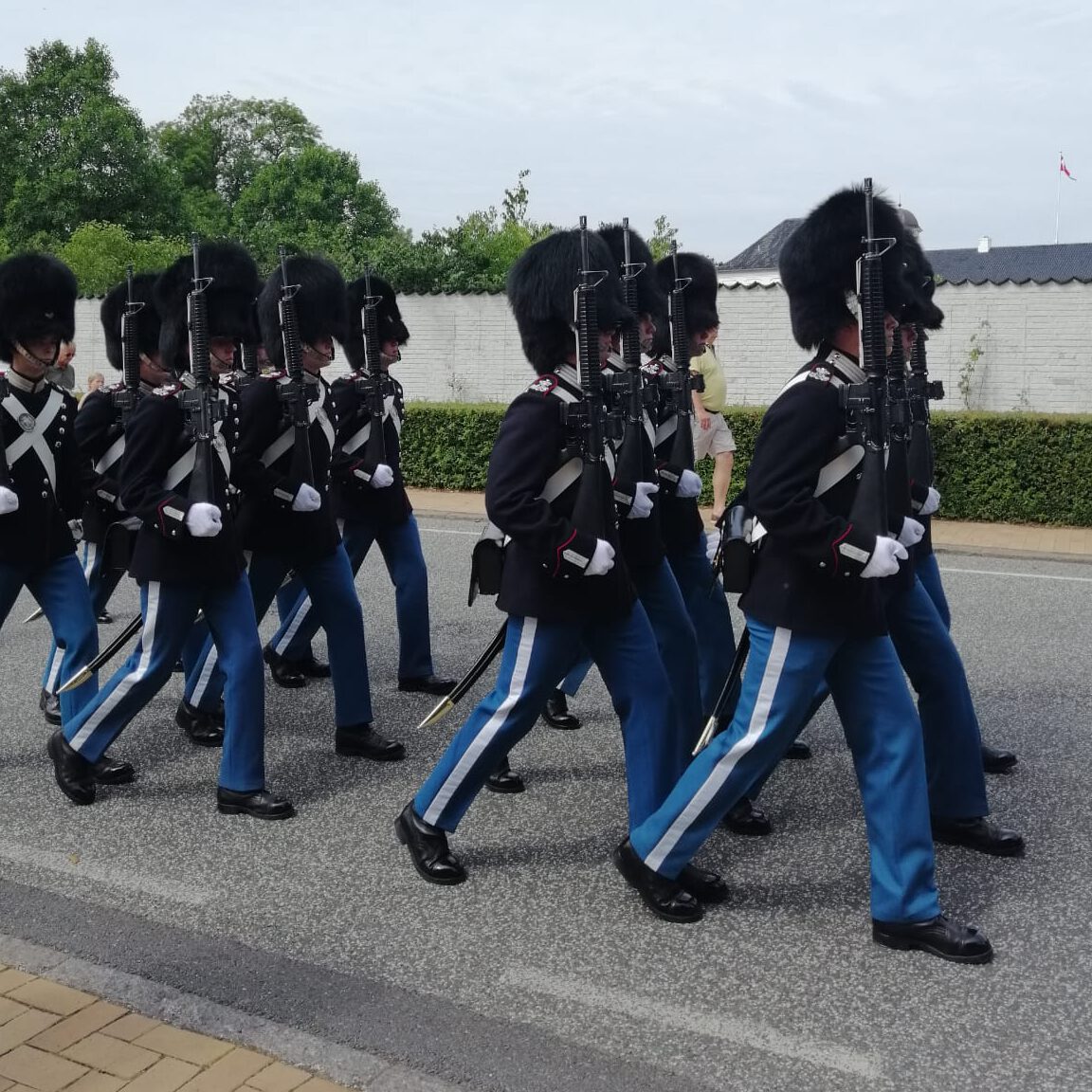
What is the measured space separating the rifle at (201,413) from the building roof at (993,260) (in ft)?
151

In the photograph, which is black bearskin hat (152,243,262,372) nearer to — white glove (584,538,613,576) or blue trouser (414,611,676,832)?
blue trouser (414,611,676,832)

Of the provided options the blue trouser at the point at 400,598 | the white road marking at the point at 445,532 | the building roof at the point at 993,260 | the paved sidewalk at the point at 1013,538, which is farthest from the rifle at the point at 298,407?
the building roof at the point at 993,260

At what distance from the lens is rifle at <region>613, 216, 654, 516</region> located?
491 cm

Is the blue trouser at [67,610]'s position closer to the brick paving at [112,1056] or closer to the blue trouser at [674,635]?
the brick paving at [112,1056]

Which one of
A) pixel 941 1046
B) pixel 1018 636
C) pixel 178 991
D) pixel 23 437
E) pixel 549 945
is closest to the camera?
pixel 941 1046

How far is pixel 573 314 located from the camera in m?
4.31

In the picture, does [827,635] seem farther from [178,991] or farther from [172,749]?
[172,749]

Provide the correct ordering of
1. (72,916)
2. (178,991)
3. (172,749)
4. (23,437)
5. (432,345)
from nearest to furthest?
(178,991) < (72,916) < (23,437) < (172,749) < (432,345)

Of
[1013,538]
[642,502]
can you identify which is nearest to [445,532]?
[1013,538]

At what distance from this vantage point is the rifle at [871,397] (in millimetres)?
3824

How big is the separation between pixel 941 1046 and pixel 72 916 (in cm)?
249

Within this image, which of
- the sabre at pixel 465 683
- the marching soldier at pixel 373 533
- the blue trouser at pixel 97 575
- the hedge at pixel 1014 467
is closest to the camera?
the sabre at pixel 465 683

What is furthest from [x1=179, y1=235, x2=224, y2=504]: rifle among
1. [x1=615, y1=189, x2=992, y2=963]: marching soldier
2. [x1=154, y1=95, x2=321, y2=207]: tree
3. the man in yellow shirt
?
[x1=154, y1=95, x2=321, y2=207]: tree

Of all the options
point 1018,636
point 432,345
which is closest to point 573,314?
point 1018,636
